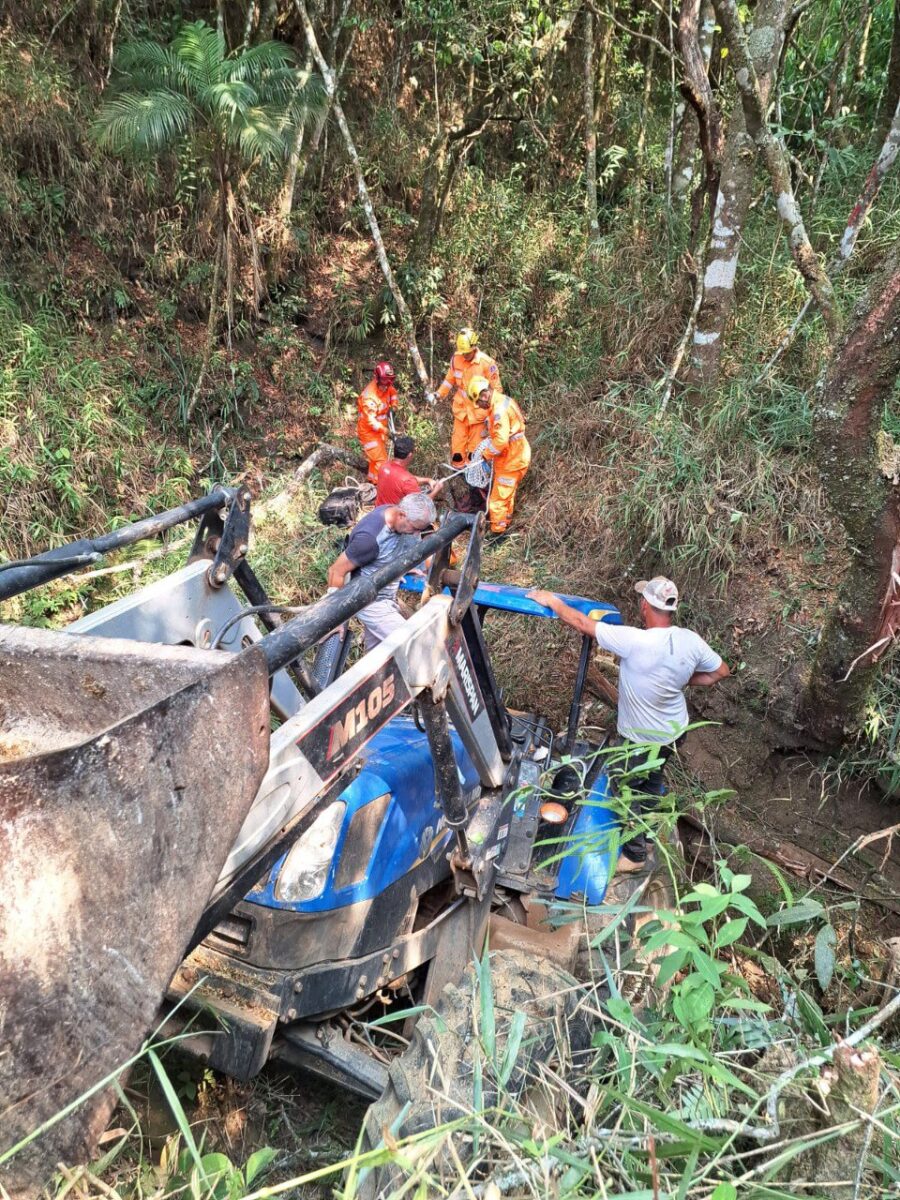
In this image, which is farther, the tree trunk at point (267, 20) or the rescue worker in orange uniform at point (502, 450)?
the tree trunk at point (267, 20)

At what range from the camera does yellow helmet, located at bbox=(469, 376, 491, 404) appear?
742cm

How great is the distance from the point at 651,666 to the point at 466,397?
4832 mm

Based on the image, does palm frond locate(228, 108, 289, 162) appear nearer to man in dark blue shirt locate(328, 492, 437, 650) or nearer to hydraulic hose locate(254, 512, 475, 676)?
man in dark blue shirt locate(328, 492, 437, 650)

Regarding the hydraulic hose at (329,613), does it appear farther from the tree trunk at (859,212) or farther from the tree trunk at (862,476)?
the tree trunk at (859,212)

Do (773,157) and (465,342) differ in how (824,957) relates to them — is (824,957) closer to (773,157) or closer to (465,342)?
(773,157)

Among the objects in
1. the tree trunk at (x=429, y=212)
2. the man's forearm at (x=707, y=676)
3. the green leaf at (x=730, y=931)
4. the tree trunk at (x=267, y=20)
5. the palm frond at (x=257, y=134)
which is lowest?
the man's forearm at (x=707, y=676)

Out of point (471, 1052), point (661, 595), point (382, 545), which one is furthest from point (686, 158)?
point (471, 1052)

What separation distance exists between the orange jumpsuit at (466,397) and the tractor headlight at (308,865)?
5808 millimetres

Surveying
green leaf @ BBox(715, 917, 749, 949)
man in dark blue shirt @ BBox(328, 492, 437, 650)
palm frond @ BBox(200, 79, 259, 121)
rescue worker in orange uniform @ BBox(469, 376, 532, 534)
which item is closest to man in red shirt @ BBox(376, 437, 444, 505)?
rescue worker in orange uniform @ BBox(469, 376, 532, 534)

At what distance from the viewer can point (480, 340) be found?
1025cm

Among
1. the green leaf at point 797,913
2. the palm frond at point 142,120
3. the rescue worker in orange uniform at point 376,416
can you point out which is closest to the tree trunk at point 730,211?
the rescue worker in orange uniform at point 376,416

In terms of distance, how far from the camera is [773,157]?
190 inches

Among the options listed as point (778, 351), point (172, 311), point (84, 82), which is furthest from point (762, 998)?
point (84, 82)

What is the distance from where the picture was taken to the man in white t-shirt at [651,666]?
140 inches
